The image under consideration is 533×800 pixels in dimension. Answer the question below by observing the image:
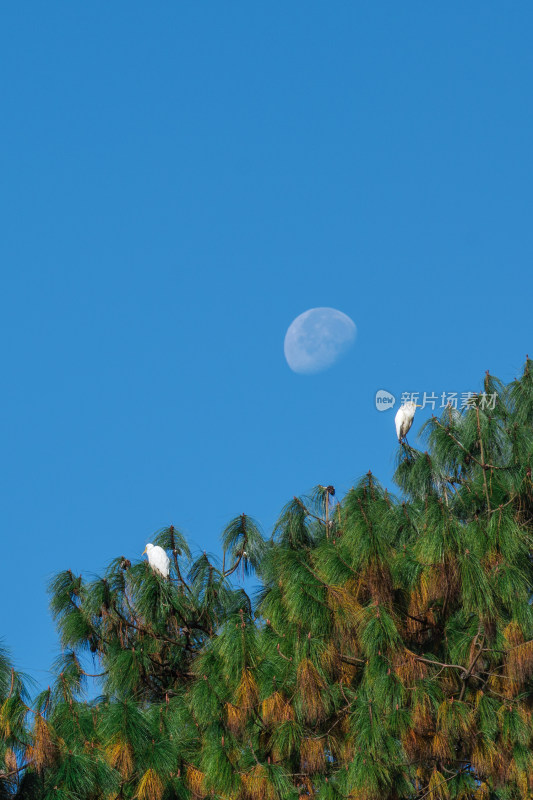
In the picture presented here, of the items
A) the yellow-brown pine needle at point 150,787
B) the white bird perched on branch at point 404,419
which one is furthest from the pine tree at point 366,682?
the white bird perched on branch at point 404,419

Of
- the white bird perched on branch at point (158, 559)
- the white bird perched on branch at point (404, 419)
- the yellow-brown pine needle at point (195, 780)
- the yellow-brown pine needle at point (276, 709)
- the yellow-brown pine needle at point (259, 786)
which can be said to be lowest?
the yellow-brown pine needle at point (259, 786)

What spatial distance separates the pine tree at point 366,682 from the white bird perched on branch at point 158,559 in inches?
21.7

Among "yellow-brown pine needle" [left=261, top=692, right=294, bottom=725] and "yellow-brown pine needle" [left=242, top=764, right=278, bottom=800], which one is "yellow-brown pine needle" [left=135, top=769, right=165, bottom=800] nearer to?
"yellow-brown pine needle" [left=242, top=764, right=278, bottom=800]

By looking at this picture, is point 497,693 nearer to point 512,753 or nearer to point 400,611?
point 512,753

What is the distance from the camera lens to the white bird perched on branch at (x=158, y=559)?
6.17 meters

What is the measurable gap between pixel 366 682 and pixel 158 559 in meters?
1.82

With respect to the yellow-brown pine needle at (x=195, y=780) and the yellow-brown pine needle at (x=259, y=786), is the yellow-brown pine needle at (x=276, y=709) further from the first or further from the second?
the yellow-brown pine needle at (x=195, y=780)

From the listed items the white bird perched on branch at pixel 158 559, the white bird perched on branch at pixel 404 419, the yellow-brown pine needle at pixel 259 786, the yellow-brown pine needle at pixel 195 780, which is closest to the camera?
the yellow-brown pine needle at pixel 259 786

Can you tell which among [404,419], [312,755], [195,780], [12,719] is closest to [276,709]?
[312,755]

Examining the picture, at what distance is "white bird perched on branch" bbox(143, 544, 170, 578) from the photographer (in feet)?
20.2

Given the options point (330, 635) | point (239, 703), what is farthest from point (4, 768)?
point (330, 635)

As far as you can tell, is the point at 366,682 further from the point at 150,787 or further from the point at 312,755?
the point at 150,787

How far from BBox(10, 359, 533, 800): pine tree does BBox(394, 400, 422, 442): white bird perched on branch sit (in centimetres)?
90

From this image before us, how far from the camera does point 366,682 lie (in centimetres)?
482
